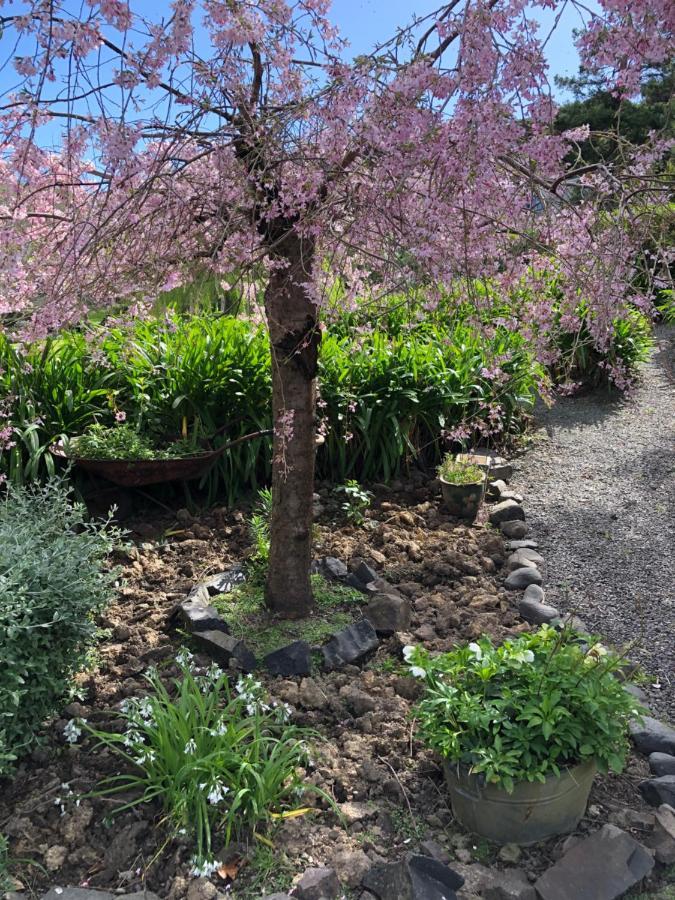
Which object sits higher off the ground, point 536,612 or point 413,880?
point 536,612

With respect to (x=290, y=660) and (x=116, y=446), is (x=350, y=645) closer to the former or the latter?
(x=290, y=660)

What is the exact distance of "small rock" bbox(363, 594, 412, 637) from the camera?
3.18 m

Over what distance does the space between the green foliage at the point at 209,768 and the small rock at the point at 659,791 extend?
97 centimetres

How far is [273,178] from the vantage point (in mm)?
2316

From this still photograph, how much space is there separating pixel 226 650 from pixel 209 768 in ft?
2.60

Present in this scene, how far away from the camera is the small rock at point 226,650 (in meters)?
2.91

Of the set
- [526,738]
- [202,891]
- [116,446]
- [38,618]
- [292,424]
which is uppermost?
[292,424]

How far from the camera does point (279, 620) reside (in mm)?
3230

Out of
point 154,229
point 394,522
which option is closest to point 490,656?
point 154,229

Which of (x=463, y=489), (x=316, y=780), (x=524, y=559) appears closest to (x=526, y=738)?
(x=316, y=780)

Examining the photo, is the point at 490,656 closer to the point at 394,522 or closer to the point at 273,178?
the point at 273,178

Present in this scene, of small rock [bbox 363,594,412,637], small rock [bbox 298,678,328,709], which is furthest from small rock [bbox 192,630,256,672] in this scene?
small rock [bbox 363,594,412,637]

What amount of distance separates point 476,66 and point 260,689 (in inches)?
74.2

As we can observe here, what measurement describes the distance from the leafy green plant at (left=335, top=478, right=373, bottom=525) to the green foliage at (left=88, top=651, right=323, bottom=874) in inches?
73.6
